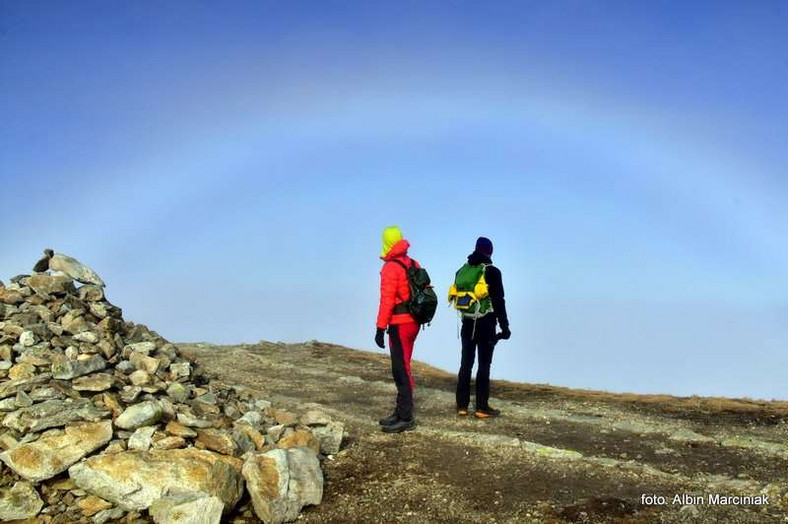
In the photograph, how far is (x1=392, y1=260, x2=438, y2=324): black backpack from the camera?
11.4m

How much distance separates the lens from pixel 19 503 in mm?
8094

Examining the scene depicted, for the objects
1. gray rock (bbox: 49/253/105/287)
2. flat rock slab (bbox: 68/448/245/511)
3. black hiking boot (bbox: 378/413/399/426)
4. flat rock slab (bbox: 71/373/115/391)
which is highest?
gray rock (bbox: 49/253/105/287)

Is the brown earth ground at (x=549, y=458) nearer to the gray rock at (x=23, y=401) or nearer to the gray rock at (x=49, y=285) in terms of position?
the gray rock at (x=23, y=401)

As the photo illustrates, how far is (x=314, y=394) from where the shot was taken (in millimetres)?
16500

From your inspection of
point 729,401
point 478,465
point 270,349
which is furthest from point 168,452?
point 270,349

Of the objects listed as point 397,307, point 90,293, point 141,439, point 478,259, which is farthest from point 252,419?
point 478,259

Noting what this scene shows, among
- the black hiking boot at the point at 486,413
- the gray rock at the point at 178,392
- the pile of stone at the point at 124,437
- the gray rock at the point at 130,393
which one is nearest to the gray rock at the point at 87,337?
the pile of stone at the point at 124,437

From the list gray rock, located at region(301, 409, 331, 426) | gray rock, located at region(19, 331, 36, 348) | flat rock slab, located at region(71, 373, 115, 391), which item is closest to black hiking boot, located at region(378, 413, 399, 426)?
gray rock, located at region(301, 409, 331, 426)

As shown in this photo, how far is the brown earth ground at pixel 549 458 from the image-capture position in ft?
27.5

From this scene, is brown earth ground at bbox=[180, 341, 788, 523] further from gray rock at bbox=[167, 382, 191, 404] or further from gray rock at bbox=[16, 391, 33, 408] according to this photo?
gray rock at bbox=[16, 391, 33, 408]

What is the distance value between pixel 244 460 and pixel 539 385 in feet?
39.6

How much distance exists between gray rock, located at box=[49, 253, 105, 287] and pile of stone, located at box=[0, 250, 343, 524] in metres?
1.25

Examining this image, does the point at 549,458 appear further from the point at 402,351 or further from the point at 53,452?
the point at 53,452

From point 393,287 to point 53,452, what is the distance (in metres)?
5.70
